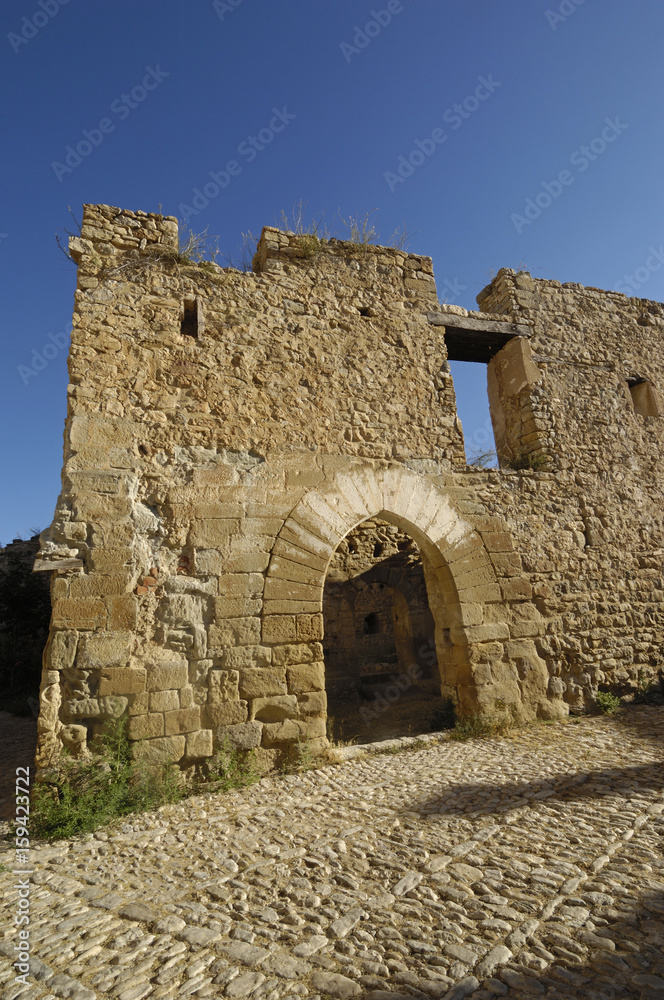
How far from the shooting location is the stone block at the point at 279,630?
4.39m

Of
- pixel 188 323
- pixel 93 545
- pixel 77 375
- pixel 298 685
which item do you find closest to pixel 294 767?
pixel 298 685

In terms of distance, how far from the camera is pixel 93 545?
162 inches

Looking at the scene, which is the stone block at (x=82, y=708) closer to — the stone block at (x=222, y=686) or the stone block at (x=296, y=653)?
the stone block at (x=222, y=686)

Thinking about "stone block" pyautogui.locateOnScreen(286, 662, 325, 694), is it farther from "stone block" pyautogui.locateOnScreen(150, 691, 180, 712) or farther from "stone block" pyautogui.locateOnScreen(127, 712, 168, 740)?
"stone block" pyautogui.locateOnScreen(127, 712, 168, 740)

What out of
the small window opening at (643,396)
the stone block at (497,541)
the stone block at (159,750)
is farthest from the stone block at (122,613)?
the small window opening at (643,396)

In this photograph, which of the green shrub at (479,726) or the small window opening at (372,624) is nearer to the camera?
the green shrub at (479,726)

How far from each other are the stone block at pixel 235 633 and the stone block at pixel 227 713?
1.45ft

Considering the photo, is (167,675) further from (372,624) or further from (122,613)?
(372,624)

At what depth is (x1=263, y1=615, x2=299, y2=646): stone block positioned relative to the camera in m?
4.39

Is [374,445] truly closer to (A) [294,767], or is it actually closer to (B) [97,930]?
(A) [294,767]

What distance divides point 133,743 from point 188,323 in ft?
12.4

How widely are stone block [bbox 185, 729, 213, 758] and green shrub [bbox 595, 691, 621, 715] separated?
4282mm

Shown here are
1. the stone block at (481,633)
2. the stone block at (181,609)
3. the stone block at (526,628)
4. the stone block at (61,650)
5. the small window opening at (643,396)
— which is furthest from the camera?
the small window opening at (643,396)

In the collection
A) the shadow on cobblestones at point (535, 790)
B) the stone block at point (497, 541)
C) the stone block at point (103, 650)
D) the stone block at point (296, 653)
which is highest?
the stone block at point (497, 541)
